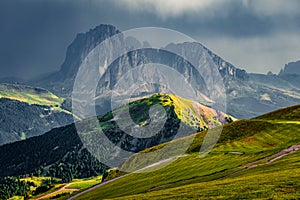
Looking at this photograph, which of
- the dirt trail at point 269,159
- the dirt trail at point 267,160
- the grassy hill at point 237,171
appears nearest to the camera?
the grassy hill at point 237,171

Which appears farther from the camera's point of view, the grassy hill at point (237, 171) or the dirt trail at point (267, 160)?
the dirt trail at point (267, 160)

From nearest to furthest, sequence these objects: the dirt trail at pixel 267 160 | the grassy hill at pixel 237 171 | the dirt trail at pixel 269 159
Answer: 1. the grassy hill at pixel 237 171
2. the dirt trail at pixel 267 160
3. the dirt trail at pixel 269 159

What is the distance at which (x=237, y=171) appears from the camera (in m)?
67.9

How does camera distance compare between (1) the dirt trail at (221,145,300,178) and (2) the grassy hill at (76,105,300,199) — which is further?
(1) the dirt trail at (221,145,300,178)

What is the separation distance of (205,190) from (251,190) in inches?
331

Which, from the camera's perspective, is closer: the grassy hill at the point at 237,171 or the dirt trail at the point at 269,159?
the grassy hill at the point at 237,171

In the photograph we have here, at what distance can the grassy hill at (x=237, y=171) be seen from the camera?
45.1 meters

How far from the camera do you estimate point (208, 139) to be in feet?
406

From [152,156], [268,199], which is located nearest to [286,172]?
[268,199]

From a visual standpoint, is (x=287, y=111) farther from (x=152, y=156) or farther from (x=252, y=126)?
(x=152, y=156)

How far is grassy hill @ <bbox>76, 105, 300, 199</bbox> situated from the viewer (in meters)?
45.1

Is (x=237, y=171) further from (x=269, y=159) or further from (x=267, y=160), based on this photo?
(x=269, y=159)

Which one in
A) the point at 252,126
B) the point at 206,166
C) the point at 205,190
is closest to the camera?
the point at 205,190

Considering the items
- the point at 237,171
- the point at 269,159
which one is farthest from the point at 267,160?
the point at 237,171
